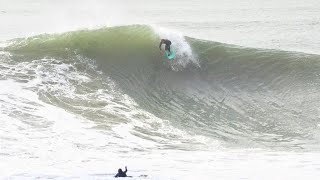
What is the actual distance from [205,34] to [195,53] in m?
7.81

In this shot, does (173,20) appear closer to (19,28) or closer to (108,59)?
(19,28)

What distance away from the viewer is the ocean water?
393 inches

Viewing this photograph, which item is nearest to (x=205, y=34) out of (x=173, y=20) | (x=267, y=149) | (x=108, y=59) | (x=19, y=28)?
(x=173, y=20)

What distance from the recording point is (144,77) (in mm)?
17750

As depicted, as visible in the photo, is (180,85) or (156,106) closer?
(156,106)

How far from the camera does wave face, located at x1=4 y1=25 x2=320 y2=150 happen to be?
522 inches

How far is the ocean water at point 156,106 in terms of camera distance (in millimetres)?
9984

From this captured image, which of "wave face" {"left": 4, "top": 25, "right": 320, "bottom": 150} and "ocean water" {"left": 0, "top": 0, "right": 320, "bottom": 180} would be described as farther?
"wave face" {"left": 4, "top": 25, "right": 320, "bottom": 150}

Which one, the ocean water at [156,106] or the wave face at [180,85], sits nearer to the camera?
the ocean water at [156,106]

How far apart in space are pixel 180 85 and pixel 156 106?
2024 millimetres

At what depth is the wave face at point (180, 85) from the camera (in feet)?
43.5

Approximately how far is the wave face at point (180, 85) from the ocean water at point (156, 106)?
0.13 ft

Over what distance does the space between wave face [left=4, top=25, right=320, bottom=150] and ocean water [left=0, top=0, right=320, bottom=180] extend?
38 millimetres

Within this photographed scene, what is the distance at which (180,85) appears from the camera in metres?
17.0
